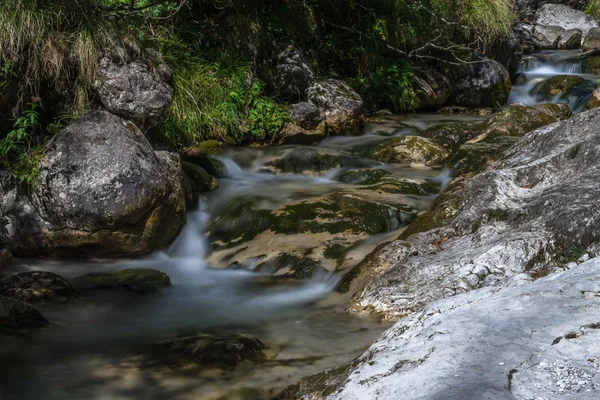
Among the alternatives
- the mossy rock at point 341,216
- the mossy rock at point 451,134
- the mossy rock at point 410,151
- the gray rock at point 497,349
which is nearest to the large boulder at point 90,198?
the mossy rock at point 341,216

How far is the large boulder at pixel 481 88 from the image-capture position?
11.8 meters

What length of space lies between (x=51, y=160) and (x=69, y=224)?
609mm

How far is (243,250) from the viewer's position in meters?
6.00

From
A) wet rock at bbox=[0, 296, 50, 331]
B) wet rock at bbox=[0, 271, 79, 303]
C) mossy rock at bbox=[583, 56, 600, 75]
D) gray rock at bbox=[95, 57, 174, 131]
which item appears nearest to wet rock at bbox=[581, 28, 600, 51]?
mossy rock at bbox=[583, 56, 600, 75]

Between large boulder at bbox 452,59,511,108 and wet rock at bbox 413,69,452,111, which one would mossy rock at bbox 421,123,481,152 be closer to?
wet rock at bbox 413,69,452,111

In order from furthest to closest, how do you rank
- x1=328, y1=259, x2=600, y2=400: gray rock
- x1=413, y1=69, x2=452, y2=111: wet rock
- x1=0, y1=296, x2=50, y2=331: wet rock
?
x1=413, y1=69, x2=452, y2=111: wet rock → x1=0, y1=296, x2=50, y2=331: wet rock → x1=328, y1=259, x2=600, y2=400: gray rock

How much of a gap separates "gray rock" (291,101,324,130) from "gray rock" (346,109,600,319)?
442 cm

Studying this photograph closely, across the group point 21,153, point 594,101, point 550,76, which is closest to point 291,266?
point 21,153

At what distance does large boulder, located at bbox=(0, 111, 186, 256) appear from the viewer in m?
5.81

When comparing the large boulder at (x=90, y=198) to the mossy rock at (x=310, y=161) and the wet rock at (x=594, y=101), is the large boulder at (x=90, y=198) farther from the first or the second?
the wet rock at (x=594, y=101)

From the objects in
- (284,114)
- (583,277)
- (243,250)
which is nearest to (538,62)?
(284,114)

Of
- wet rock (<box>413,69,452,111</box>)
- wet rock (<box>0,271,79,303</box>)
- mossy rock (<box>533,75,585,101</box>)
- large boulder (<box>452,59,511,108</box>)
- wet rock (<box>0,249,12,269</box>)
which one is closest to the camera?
wet rock (<box>0,271,79,303</box>)

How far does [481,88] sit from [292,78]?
12.9 ft

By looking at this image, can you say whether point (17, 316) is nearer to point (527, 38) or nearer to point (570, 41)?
point (527, 38)
